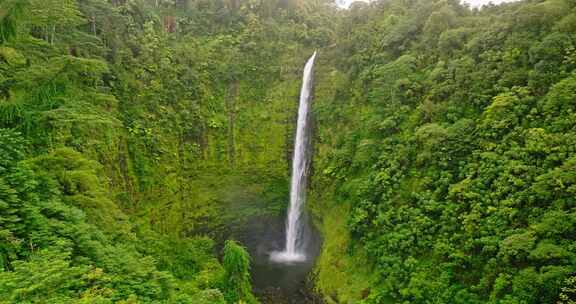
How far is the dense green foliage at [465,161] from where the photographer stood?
376 inches

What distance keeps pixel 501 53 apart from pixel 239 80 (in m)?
13.7

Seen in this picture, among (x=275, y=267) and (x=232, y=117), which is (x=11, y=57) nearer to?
(x=275, y=267)

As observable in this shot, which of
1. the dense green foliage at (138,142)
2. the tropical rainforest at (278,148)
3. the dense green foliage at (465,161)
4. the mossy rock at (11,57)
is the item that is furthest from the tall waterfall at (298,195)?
the mossy rock at (11,57)

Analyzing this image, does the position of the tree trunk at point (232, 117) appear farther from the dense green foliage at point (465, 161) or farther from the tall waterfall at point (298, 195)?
the dense green foliage at point (465, 161)

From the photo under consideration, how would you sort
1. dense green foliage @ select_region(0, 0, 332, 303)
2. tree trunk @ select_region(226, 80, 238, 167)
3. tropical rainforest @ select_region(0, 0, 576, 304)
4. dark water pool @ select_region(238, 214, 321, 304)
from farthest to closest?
1. tree trunk @ select_region(226, 80, 238, 167)
2. dark water pool @ select_region(238, 214, 321, 304)
3. tropical rainforest @ select_region(0, 0, 576, 304)
4. dense green foliage @ select_region(0, 0, 332, 303)

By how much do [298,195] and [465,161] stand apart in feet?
29.4

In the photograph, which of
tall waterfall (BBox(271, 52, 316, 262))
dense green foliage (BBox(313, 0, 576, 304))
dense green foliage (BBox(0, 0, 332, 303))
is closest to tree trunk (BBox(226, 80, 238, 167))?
dense green foliage (BBox(0, 0, 332, 303))

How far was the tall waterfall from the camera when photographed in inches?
724

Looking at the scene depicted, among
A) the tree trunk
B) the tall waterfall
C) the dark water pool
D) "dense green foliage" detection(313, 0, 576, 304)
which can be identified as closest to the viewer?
"dense green foliage" detection(313, 0, 576, 304)

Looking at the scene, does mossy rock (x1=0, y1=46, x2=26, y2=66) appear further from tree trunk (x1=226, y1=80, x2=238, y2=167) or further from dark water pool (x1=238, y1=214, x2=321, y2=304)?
tree trunk (x1=226, y1=80, x2=238, y2=167)

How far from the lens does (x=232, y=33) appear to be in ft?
77.3

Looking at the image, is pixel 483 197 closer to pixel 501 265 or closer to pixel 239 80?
pixel 501 265

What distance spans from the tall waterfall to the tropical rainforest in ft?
1.86

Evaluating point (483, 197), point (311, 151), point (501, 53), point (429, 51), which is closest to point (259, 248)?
point (311, 151)
